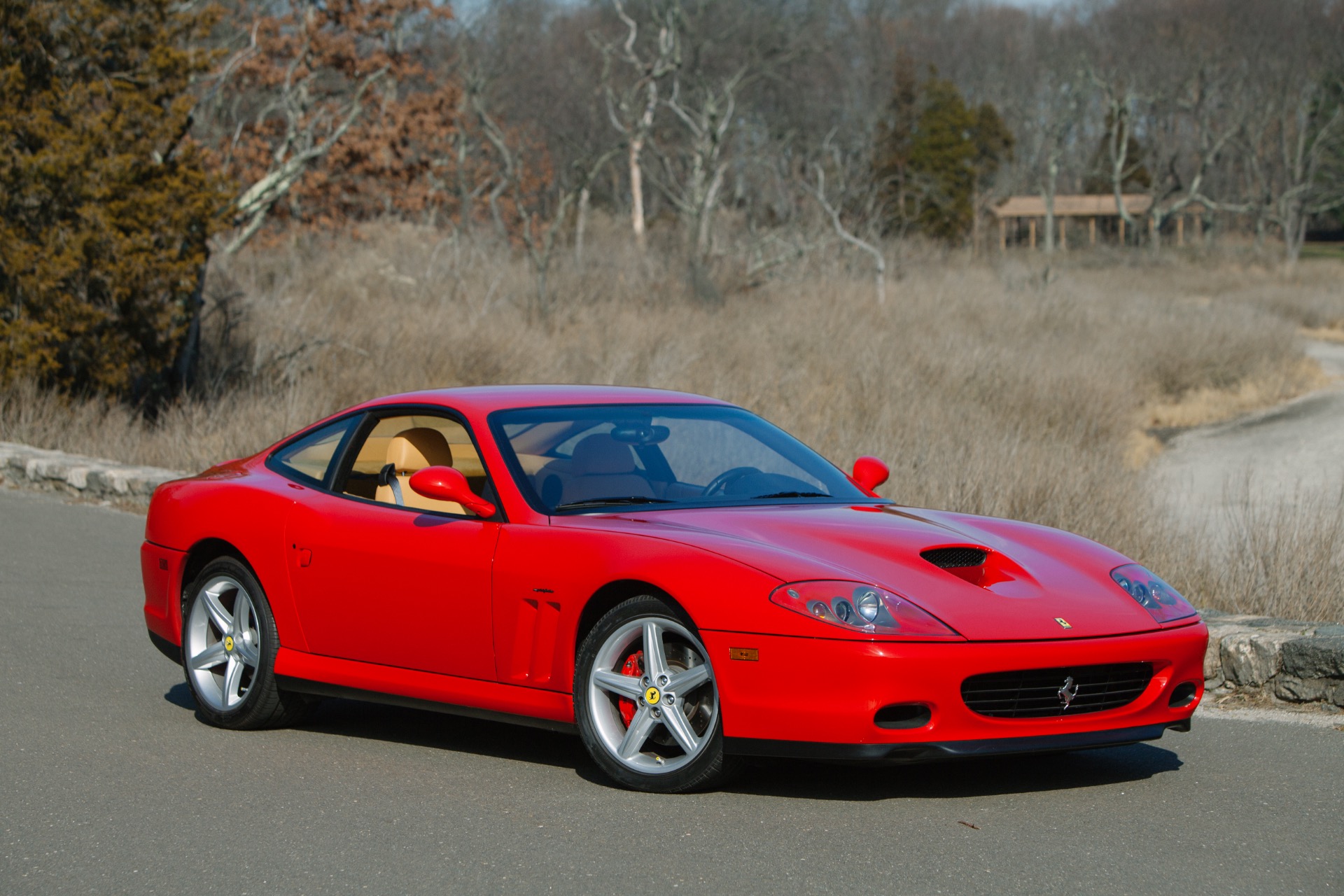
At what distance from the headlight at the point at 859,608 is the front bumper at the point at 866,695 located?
0.06 m

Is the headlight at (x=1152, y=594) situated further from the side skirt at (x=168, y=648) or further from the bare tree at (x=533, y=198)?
the bare tree at (x=533, y=198)

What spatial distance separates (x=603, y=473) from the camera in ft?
19.1

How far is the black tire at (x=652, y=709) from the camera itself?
4.93 metres

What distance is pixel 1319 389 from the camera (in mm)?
29609

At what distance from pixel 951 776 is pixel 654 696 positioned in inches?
46.7

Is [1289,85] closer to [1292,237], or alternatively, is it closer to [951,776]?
[1292,237]

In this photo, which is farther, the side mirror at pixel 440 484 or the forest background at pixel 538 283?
the forest background at pixel 538 283

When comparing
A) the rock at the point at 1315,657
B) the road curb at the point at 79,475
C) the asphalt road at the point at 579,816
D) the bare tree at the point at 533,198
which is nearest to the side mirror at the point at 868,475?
the asphalt road at the point at 579,816

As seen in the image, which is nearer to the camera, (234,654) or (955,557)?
(955,557)

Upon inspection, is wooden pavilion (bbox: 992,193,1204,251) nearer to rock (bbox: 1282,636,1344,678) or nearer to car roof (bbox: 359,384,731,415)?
rock (bbox: 1282,636,1344,678)

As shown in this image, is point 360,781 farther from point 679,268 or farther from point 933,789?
point 679,268

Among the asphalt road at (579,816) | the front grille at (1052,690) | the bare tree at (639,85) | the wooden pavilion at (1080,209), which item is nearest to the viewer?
the asphalt road at (579,816)

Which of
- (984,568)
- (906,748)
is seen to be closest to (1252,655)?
(984,568)

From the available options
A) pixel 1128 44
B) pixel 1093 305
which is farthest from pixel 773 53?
pixel 1093 305
